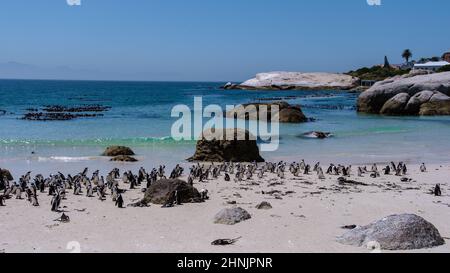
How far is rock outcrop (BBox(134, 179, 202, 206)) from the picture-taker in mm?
14930

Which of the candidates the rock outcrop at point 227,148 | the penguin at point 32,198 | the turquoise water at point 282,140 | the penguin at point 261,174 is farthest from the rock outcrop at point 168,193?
the turquoise water at point 282,140

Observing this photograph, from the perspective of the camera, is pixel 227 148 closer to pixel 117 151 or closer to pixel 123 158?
pixel 123 158

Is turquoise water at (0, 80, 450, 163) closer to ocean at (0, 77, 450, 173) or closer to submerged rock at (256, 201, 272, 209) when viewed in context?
ocean at (0, 77, 450, 173)

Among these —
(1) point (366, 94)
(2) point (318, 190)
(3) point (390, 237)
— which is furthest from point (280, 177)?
(1) point (366, 94)

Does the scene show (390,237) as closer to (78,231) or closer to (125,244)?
(125,244)

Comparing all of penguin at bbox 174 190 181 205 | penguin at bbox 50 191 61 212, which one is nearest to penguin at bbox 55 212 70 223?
penguin at bbox 50 191 61 212

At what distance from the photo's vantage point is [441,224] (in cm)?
1251

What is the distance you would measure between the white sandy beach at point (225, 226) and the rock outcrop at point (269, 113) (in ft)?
93.3

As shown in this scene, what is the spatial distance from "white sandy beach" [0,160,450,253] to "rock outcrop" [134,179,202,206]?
1.29 feet

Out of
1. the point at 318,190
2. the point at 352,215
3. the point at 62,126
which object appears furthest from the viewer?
the point at 62,126

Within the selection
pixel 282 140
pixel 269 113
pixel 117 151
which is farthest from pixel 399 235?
pixel 269 113

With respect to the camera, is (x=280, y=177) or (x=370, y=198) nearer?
(x=370, y=198)

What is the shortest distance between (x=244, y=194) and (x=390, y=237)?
21.7 feet

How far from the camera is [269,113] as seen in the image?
49.5 metres
